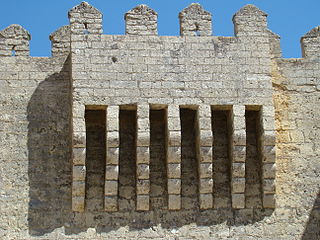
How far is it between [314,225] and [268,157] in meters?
1.14

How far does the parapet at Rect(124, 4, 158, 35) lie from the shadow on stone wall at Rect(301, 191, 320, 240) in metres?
3.25

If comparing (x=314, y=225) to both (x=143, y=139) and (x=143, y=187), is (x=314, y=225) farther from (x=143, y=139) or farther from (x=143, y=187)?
(x=143, y=139)

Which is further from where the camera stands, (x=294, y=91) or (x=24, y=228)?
(x=294, y=91)

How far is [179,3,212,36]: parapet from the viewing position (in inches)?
407

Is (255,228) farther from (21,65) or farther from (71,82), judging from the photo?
(21,65)

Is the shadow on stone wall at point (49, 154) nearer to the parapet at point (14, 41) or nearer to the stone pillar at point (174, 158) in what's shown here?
the parapet at point (14, 41)

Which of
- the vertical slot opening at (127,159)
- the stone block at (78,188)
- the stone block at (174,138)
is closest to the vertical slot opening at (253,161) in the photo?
the stone block at (174,138)

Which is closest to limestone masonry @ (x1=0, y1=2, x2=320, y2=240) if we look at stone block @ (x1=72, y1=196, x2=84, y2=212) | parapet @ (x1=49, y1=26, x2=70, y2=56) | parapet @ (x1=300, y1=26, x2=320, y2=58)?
stone block @ (x1=72, y1=196, x2=84, y2=212)

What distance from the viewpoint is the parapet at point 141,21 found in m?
10.2

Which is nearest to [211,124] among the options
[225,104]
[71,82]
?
[225,104]

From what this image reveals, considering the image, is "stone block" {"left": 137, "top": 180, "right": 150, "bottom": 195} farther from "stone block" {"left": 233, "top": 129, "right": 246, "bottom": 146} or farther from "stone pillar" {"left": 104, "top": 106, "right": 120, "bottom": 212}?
"stone block" {"left": 233, "top": 129, "right": 246, "bottom": 146}

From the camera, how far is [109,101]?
9812 mm

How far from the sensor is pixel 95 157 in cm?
1007

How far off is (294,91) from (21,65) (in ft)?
12.9
